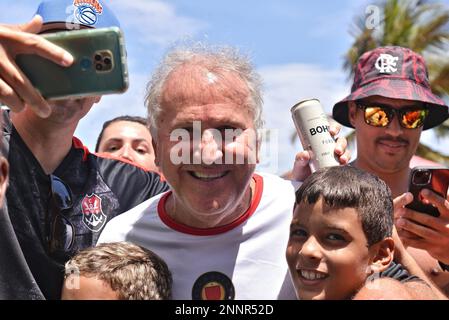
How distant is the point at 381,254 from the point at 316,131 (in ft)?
2.08

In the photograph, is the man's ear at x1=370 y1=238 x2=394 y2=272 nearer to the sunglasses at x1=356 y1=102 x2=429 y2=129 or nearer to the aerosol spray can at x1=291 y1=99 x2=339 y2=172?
the aerosol spray can at x1=291 y1=99 x2=339 y2=172

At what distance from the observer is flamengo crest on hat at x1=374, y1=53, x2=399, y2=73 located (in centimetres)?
420

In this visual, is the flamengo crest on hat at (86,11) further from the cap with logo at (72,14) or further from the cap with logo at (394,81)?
the cap with logo at (394,81)

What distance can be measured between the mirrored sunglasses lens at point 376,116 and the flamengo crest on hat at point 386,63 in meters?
0.30

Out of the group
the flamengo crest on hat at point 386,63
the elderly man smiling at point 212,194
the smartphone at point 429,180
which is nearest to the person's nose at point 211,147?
the elderly man smiling at point 212,194

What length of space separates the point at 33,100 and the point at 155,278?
1.03 meters

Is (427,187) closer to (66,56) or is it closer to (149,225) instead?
(149,225)

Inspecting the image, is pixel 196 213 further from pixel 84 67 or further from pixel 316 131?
pixel 84 67

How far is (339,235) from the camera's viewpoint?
2580mm

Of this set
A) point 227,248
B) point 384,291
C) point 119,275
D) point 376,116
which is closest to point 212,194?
point 227,248

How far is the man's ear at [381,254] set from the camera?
261 centimetres

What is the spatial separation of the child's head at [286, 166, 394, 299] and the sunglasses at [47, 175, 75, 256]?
1247 mm

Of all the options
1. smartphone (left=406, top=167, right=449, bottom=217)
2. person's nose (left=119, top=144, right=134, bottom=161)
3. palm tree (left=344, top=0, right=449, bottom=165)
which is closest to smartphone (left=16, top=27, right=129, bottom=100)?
smartphone (left=406, top=167, right=449, bottom=217)
